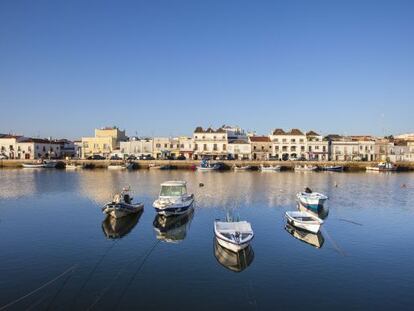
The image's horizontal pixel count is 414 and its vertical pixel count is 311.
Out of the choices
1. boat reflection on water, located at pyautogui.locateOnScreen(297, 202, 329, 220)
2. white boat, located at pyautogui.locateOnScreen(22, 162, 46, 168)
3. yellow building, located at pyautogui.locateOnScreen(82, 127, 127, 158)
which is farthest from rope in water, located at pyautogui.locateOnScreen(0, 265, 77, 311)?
yellow building, located at pyautogui.locateOnScreen(82, 127, 127, 158)

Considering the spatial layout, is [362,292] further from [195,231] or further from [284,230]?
[195,231]

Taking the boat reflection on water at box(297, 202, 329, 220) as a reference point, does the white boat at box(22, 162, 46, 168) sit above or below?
above

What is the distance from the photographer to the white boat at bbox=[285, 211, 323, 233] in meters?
27.7

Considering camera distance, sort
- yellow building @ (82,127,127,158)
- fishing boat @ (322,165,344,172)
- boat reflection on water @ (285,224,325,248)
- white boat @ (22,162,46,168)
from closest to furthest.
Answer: boat reflection on water @ (285,224,325,248), fishing boat @ (322,165,344,172), white boat @ (22,162,46,168), yellow building @ (82,127,127,158)

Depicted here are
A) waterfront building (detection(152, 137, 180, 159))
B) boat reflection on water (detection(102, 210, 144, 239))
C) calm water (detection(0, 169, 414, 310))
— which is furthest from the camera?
waterfront building (detection(152, 137, 180, 159))

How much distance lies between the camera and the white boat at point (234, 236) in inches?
856

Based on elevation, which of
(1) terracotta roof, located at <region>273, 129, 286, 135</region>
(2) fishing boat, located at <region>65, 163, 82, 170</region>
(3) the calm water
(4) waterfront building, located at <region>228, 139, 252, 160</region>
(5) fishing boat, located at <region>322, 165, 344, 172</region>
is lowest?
(3) the calm water

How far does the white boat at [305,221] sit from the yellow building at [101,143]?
93.8 m

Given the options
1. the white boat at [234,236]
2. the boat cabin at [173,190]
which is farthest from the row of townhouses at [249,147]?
the white boat at [234,236]

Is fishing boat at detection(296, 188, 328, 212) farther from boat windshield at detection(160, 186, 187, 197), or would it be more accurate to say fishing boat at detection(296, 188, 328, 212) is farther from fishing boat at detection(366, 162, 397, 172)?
fishing boat at detection(366, 162, 397, 172)

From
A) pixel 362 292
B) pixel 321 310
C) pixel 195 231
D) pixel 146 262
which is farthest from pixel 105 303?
pixel 195 231

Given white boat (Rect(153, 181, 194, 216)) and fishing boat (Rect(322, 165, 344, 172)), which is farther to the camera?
fishing boat (Rect(322, 165, 344, 172))

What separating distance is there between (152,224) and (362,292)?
17333 mm

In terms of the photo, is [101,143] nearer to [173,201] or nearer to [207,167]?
[207,167]
